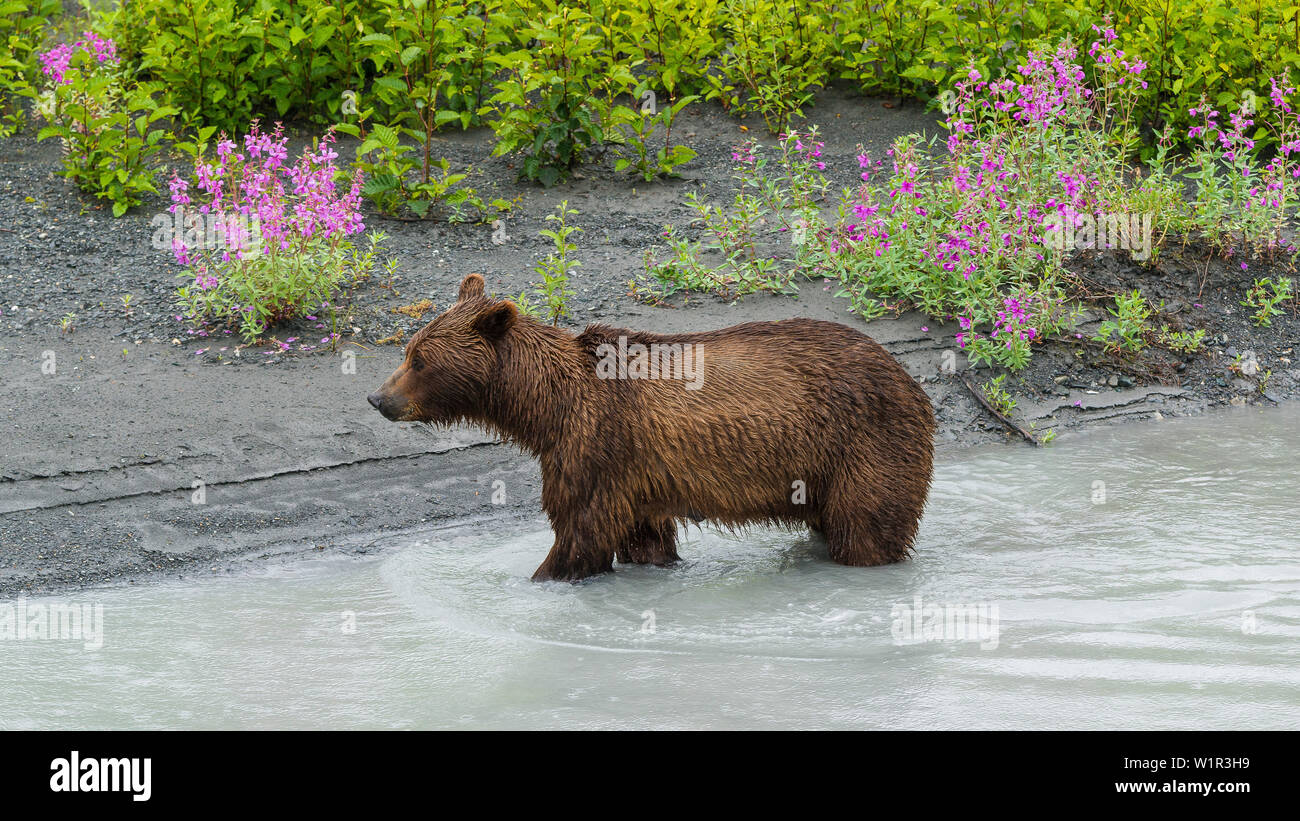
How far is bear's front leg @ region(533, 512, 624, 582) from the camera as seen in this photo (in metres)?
6.23

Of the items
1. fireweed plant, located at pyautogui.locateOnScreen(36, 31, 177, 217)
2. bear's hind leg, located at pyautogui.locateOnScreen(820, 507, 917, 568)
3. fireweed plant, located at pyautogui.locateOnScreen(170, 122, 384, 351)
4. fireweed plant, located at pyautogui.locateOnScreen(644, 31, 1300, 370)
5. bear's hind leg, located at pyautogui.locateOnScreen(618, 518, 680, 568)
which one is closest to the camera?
bear's hind leg, located at pyautogui.locateOnScreen(820, 507, 917, 568)

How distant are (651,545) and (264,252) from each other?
3659 millimetres

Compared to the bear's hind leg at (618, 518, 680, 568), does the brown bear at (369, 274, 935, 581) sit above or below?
above

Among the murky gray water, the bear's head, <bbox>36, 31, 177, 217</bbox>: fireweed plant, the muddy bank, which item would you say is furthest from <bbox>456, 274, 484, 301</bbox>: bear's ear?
<bbox>36, 31, 177, 217</bbox>: fireweed plant

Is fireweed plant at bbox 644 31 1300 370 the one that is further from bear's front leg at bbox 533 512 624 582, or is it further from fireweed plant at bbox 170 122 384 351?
bear's front leg at bbox 533 512 624 582

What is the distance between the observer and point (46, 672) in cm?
550

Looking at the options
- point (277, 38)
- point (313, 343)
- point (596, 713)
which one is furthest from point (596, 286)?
point (596, 713)

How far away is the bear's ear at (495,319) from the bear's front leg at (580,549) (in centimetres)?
93

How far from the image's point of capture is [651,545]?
22.0ft

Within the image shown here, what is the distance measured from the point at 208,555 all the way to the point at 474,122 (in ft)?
19.5

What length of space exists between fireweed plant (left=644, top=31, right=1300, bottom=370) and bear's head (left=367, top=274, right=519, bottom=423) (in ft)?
10.7

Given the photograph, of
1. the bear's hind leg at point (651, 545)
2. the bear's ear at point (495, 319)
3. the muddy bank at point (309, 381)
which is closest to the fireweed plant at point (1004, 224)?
the muddy bank at point (309, 381)

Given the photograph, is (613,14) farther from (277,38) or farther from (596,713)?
(596,713)

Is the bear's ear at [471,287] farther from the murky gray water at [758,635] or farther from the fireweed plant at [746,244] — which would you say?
the fireweed plant at [746,244]
